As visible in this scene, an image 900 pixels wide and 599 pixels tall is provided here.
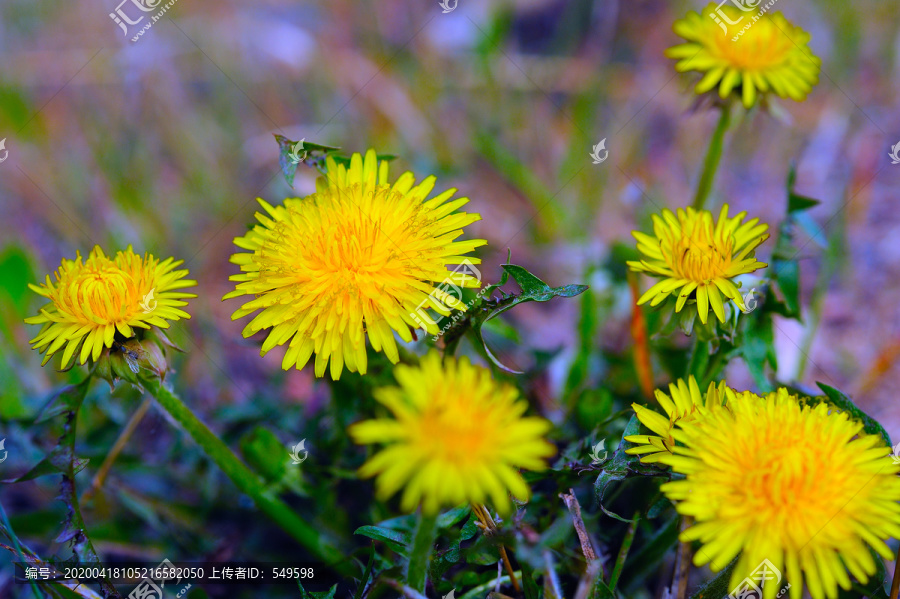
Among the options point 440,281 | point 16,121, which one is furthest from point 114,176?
point 440,281

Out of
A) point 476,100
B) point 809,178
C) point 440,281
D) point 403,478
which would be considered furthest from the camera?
point 476,100

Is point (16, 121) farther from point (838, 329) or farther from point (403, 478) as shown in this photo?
point (838, 329)

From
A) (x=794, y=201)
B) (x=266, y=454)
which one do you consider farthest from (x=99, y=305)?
(x=794, y=201)

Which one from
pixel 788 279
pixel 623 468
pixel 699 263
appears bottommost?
pixel 623 468

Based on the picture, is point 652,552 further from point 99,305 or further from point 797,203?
point 99,305

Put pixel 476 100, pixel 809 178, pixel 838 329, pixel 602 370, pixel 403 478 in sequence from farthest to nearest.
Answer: pixel 476 100, pixel 809 178, pixel 838 329, pixel 602 370, pixel 403 478

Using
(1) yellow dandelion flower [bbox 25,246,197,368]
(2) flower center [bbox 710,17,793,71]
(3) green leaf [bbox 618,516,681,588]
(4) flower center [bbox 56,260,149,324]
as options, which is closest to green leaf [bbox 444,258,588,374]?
(3) green leaf [bbox 618,516,681,588]

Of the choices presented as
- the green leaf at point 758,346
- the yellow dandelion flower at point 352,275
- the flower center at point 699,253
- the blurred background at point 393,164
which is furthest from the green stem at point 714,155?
the yellow dandelion flower at point 352,275
